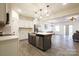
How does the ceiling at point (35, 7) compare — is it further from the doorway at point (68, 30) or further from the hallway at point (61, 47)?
the hallway at point (61, 47)

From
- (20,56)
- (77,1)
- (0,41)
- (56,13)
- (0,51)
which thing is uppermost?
(77,1)

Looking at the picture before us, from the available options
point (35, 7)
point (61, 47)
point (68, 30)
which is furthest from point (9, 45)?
point (68, 30)

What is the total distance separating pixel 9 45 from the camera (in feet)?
5.99

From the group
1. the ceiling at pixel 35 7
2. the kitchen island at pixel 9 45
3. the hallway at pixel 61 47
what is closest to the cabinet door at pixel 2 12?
the ceiling at pixel 35 7

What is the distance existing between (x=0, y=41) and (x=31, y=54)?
70 cm

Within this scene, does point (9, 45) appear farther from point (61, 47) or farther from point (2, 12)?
point (61, 47)

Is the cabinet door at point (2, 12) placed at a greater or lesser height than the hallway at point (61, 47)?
greater

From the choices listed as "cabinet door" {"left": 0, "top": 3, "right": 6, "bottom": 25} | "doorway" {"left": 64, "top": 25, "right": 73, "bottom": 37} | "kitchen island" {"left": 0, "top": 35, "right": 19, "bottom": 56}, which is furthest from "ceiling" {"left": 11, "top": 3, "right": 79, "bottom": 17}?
"kitchen island" {"left": 0, "top": 35, "right": 19, "bottom": 56}

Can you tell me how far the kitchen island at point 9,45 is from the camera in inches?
68.9

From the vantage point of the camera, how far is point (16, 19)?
1.81 m

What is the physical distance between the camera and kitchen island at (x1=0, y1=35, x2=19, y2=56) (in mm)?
1749

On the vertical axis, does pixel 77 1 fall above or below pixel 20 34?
above

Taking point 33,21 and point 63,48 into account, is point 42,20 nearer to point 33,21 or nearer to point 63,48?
point 33,21

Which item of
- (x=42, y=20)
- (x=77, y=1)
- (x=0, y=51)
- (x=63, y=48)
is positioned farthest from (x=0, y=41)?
(x=77, y=1)
